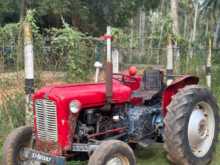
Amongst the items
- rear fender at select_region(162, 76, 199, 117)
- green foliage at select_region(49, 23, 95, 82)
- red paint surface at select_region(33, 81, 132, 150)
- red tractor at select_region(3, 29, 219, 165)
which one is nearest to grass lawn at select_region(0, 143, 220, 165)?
red tractor at select_region(3, 29, 219, 165)

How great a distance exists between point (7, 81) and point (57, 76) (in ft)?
2.91

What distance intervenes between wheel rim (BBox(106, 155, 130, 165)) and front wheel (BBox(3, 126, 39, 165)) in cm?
114

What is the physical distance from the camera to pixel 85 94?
19.4ft

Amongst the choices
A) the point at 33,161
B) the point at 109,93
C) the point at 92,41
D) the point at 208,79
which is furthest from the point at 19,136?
the point at 208,79

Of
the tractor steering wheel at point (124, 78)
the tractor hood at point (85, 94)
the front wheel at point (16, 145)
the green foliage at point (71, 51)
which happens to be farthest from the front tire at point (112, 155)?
the green foliage at point (71, 51)

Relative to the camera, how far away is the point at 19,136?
6.08 meters

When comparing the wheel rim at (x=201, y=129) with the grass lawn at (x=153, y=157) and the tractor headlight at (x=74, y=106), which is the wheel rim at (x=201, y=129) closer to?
the grass lawn at (x=153, y=157)

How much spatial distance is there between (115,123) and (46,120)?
1012mm

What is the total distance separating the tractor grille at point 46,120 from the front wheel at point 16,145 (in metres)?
0.26

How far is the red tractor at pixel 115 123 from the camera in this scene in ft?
18.7

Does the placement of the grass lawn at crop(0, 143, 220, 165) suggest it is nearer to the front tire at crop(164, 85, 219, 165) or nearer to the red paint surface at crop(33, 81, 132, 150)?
the front tire at crop(164, 85, 219, 165)

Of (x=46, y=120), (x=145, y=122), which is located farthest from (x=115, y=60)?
(x=46, y=120)

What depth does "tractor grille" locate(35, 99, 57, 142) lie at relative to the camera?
5.76m

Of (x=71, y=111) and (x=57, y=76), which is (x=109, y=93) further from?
(x=57, y=76)
